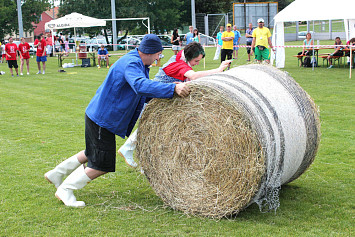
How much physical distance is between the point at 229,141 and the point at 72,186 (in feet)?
6.55

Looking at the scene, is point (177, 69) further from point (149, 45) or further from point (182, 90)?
point (182, 90)

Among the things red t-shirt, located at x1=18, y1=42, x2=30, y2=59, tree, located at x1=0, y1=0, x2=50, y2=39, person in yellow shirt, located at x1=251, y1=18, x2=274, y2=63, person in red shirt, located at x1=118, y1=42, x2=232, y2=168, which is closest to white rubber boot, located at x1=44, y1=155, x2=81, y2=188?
person in red shirt, located at x1=118, y1=42, x2=232, y2=168

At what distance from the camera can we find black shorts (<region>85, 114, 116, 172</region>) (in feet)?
17.0

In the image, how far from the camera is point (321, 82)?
51.0 ft

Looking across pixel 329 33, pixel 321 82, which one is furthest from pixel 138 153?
pixel 329 33

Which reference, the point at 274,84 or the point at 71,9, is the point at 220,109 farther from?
the point at 71,9

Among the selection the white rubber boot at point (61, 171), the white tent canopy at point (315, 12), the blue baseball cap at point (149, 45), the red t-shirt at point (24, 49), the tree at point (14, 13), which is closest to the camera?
the blue baseball cap at point (149, 45)

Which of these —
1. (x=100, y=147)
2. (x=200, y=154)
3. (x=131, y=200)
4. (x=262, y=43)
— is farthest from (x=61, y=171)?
(x=262, y=43)

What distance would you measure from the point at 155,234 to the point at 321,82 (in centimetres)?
1247

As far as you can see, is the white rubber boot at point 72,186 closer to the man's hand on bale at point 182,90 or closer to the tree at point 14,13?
the man's hand on bale at point 182,90

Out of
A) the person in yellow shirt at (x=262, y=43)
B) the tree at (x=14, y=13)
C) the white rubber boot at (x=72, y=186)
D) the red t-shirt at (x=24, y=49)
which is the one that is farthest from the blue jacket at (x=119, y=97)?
the tree at (x=14, y=13)

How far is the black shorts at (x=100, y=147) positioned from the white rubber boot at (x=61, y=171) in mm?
476

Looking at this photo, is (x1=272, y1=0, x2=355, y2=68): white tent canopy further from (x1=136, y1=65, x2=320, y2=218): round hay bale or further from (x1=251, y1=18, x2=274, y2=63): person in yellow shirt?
(x1=136, y1=65, x2=320, y2=218): round hay bale

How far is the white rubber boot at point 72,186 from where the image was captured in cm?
530
